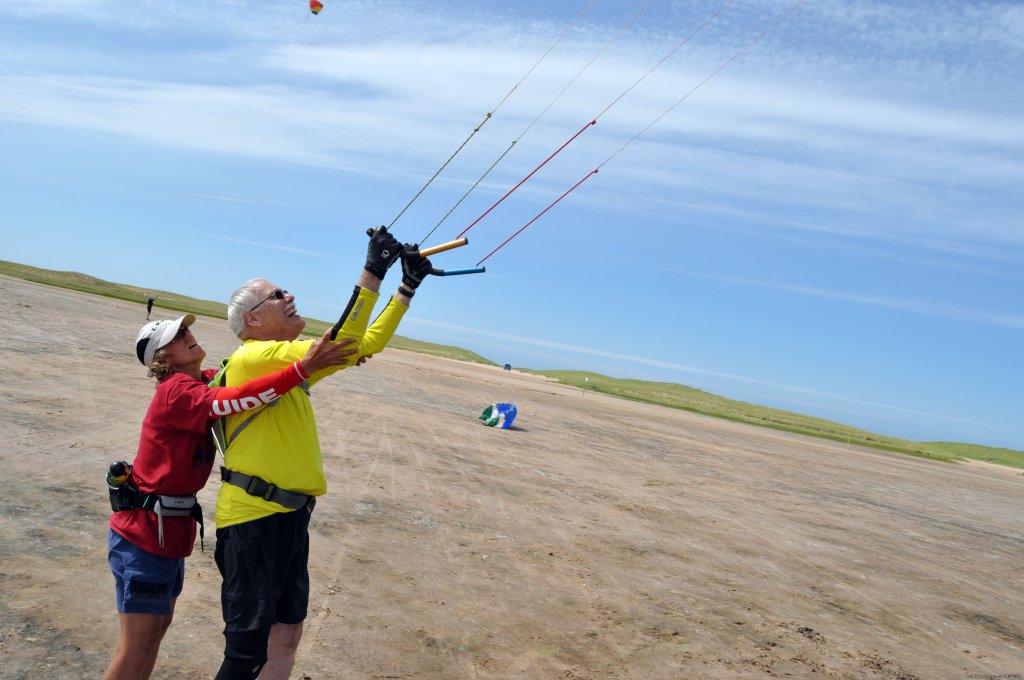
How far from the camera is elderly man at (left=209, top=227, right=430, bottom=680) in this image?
3.72 meters

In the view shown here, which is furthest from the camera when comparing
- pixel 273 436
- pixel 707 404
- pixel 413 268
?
pixel 707 404

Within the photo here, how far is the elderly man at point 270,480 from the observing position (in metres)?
3.72

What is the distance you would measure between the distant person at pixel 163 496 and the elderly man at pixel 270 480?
0.16 metres

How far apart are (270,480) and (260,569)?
42cm

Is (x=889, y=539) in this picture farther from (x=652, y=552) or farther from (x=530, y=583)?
(x=530, y=583)

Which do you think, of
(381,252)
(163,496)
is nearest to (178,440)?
(163,496)

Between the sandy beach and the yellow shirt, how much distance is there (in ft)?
6.34

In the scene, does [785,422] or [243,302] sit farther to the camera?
[785,422]

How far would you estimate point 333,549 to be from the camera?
25.4ft

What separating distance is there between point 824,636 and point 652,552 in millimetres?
2533

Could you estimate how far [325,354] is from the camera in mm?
3857

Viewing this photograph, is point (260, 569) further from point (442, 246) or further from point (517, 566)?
point (517, 566)

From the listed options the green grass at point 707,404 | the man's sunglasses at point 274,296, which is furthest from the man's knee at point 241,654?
the green grass at point 707,404

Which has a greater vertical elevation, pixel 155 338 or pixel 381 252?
pixel 381 252
